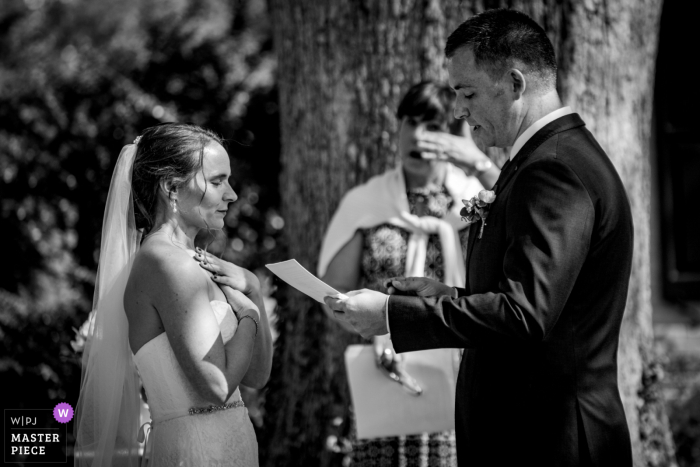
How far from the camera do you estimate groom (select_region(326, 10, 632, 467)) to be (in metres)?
2.31

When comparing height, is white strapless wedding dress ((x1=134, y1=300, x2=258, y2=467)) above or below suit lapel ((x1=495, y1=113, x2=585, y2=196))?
below

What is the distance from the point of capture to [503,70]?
8.31 feet

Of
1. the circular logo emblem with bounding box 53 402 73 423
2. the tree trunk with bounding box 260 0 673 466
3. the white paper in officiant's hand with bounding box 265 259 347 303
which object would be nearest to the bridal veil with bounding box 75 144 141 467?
the white paper in officiant's hand with bounding box 265 259 347 303

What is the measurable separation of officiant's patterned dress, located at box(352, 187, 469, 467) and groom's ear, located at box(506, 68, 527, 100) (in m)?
1.22

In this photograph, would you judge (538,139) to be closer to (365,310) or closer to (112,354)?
(365,310)

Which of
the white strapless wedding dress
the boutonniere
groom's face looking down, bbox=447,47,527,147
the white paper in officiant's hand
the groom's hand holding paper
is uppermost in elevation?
groom's face looking down, bbox=447,47,527,147

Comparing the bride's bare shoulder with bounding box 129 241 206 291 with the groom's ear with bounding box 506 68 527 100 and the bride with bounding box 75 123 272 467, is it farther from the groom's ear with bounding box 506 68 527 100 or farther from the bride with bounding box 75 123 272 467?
the groom's ear with bounding box 506 68 527 100

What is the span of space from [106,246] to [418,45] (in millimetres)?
2330

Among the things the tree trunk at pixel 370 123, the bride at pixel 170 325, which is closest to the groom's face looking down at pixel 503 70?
the bride at pixel 170 325

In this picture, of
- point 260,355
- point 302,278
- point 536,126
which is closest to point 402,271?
point 260,355

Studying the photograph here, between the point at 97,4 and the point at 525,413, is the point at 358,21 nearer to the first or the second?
the point at 525,413

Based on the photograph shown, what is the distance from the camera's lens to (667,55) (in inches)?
286

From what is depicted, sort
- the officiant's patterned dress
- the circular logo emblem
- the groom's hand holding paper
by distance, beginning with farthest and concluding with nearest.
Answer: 1. the circular logo emblem
2. the officiant's patterned dress
3. the groom's hand holding paper

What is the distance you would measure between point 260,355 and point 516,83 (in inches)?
50.2
